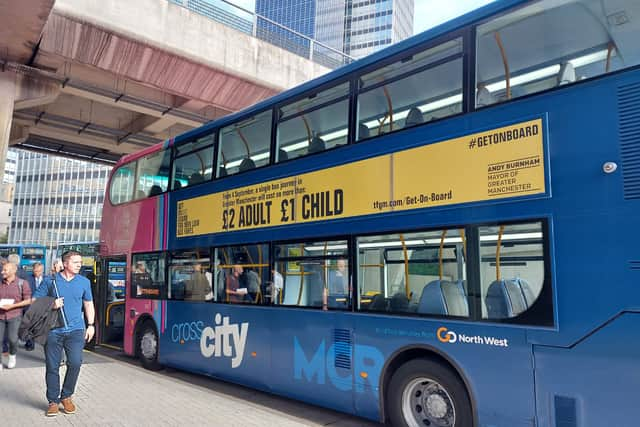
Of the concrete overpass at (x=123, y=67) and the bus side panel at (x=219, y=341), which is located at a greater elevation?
the concrete overpass at (x=123, y=67)

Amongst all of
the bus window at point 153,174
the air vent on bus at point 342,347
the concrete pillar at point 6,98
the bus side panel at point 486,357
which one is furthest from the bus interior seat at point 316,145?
the concrete pillar at point 6,98

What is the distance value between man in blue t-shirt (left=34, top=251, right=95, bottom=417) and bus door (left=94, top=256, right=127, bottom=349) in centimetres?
485

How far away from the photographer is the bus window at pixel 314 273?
5719mm

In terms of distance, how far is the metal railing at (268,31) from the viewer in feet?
46.6

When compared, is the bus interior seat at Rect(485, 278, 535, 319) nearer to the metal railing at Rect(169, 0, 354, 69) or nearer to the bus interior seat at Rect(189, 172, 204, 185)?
the bus interior seat at Rect(189, 172, 204, 185)

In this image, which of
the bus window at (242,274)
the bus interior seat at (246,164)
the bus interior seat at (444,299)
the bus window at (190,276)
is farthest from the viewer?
the bus window at (190,276)

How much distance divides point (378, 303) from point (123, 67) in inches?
422

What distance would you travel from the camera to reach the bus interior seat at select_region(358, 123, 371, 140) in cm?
572

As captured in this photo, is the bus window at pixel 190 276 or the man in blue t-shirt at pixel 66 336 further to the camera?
the bus window at pixel 190 276

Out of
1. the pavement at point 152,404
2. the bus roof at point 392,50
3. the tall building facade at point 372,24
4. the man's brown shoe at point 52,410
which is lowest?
the pavement at point 152,404

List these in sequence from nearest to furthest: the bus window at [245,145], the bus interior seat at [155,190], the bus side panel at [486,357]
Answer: the bus side panel at [486,357] → the bus window at [245,145] → the bus interior seat at [155,190]

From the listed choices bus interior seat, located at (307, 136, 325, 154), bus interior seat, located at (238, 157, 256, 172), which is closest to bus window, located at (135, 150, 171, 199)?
bus interior seat, located at (238, 157, 256, 172)

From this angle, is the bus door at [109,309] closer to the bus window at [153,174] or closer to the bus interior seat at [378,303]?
the bus window at [153,174]

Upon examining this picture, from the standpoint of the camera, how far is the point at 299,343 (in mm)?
6180
